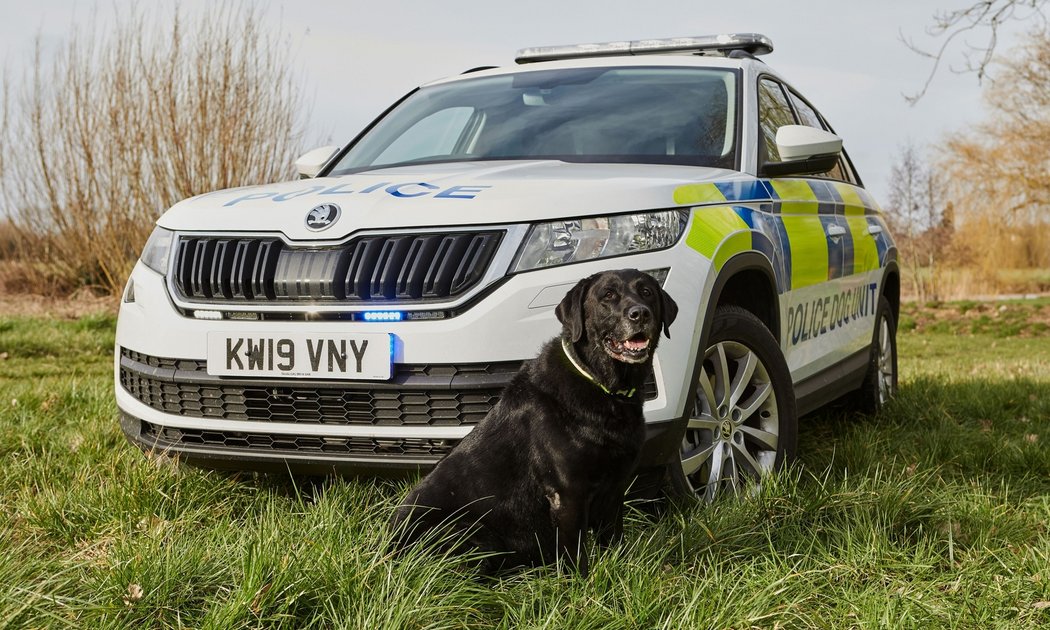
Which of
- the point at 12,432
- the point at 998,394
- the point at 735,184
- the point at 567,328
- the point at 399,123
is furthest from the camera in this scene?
the point at 998,394

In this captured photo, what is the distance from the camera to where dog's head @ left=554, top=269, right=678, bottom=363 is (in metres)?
2.74

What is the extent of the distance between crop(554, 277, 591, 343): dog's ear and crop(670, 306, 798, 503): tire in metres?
0.62

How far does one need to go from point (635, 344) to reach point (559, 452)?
0.37 m

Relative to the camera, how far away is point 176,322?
3426 millimetres

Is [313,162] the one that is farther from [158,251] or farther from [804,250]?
[804,250]

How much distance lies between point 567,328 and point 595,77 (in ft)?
7.16

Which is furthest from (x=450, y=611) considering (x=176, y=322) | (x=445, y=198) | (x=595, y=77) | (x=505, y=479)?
(x=595, y=77)

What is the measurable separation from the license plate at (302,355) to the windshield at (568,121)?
142cm

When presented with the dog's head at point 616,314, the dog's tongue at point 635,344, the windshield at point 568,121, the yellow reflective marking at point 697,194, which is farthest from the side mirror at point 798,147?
the dog's tongue at point 635,344

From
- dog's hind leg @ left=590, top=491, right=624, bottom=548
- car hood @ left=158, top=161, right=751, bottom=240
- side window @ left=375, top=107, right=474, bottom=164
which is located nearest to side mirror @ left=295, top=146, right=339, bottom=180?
side window @ left=375, top=107, right=474, bottom=164

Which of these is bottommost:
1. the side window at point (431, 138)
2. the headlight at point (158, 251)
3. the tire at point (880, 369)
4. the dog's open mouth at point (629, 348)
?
the tire at point (880, 369)

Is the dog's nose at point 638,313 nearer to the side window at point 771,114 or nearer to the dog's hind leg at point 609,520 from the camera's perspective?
the dog's hind leg at point 609,520

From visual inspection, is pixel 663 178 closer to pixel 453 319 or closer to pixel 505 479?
pixel 453 319

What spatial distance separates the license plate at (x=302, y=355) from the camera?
121 inches
